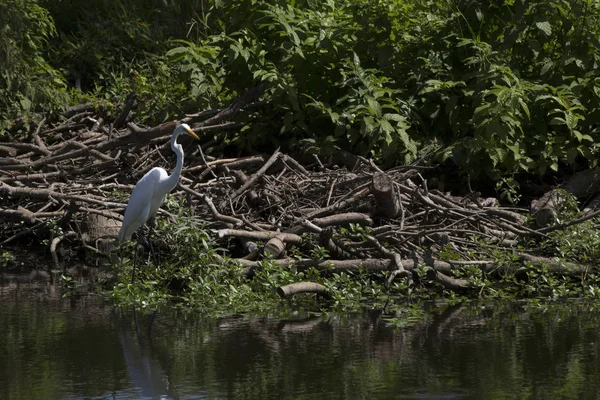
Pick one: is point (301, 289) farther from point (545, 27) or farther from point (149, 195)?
point (545, 27)

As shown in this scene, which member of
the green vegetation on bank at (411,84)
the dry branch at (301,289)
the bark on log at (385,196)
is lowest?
the dry branch at (301,289)

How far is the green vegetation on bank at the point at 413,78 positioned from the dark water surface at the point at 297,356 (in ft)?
10.3

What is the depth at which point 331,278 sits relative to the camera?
9.04 meters

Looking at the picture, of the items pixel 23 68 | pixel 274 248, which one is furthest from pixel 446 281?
pixel 23 68

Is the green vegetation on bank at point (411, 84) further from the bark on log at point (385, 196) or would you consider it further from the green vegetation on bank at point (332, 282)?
the bark on log at point (385, 196)

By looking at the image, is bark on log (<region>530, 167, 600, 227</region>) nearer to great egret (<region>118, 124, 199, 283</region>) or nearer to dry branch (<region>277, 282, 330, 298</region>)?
dry branch (<region>277, 282, 330, 298</region>)

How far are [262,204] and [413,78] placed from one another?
8.16 feet

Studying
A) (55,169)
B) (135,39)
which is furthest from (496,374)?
(135,39)

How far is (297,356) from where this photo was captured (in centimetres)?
658

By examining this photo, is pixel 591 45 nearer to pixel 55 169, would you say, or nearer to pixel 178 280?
pixel 178 280

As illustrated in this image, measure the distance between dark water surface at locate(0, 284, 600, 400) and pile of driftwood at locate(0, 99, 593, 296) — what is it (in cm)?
102

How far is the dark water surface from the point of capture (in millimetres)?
5699

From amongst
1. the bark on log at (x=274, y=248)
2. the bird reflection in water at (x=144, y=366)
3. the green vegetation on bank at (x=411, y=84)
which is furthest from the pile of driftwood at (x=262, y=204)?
the bird reflection in water at (x=144, y=366)

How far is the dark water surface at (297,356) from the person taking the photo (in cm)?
570
